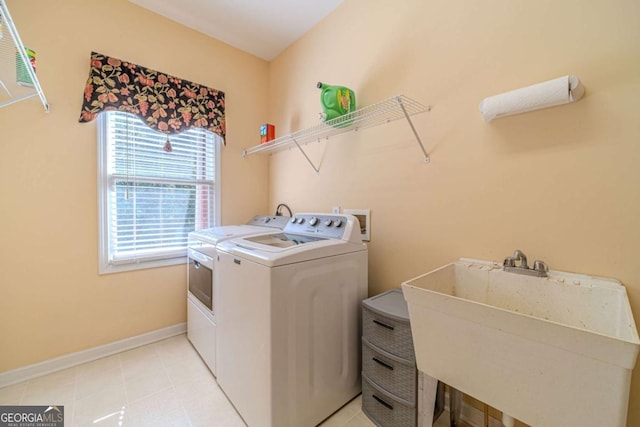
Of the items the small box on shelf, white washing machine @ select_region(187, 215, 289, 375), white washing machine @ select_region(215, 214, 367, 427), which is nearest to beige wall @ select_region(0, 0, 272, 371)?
white washing machine @ select_region(187, 215, 289, 375)

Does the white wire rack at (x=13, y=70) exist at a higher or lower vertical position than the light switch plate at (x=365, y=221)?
higher

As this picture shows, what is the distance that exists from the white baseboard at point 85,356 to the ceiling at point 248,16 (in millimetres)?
2778

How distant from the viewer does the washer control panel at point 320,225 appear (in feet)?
5.38

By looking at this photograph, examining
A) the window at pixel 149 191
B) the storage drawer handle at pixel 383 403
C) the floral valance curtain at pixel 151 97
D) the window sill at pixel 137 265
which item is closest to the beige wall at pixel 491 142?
the storage drawer handle at pixel 383 403

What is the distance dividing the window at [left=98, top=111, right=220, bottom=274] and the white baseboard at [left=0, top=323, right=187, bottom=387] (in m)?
0.61

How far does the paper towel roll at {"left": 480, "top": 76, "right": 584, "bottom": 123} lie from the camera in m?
1.02

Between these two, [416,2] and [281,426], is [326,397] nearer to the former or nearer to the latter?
[281,426]

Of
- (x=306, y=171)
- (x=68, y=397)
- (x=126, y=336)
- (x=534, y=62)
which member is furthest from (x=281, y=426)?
(x=534, y=62)

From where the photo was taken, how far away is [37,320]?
5.81 feet

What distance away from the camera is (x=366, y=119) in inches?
70.7

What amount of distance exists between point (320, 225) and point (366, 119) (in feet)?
2.70

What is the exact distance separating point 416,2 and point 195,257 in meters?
2.38

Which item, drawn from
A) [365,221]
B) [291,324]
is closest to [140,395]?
[291,324]

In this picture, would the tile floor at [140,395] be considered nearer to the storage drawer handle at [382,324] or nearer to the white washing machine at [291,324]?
the white washing machine at [291,324]
